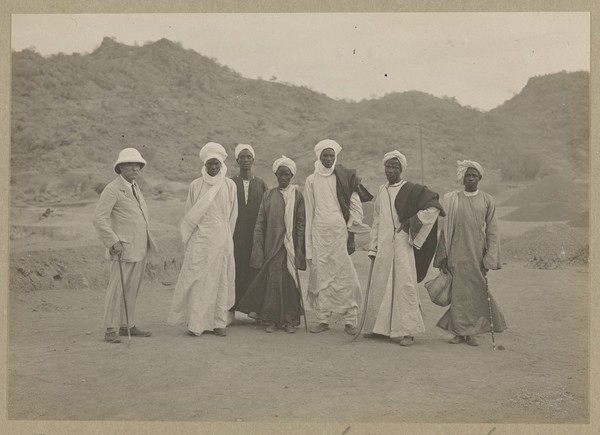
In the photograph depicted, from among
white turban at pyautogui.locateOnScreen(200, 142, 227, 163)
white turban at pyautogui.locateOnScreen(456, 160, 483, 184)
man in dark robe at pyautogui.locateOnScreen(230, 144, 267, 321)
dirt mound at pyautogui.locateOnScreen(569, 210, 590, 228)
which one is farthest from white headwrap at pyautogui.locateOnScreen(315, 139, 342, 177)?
dirt mound at pyautogui.locateOnScreen(569, 210, 590, 228)

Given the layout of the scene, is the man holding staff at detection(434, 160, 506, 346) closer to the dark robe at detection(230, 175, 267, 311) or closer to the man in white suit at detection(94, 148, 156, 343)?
the dark robe at detection(230, 175, 267, 311)

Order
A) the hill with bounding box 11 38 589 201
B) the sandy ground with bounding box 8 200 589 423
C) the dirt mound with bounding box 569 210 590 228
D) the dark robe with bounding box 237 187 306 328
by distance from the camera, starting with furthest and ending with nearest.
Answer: the hill with bounding box 11 38 589 201, the dirt mound with bounding box 569 210 590 228, the dark robe with bounding box 237 187 306 328, the sandy ground with bounding box 8 200 589 423

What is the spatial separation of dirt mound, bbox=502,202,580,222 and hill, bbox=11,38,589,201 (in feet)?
6.15

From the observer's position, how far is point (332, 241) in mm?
7297

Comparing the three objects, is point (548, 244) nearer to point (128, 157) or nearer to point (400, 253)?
point (400, 253)

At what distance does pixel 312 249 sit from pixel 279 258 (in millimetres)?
374

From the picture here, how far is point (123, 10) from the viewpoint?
6.86 m

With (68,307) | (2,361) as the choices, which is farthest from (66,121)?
(2,361)

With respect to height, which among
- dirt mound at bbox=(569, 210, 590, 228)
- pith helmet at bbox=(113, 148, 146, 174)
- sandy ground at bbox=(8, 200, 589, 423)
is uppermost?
pith helmet at bbox=(113, 148, 146, 174)

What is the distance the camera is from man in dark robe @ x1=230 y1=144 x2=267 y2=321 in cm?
767

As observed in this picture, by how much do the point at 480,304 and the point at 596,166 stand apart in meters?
1.73

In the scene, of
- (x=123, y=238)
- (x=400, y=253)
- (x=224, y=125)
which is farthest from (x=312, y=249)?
(x=224, y=125)

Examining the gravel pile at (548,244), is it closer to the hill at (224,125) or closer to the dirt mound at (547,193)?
the dirt mound at (547,193)

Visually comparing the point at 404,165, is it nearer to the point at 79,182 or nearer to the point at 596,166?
the point at 596,166
